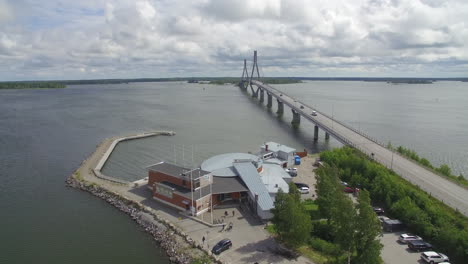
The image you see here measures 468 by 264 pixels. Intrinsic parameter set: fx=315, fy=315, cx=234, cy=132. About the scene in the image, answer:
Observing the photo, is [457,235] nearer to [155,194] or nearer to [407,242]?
[407,242]

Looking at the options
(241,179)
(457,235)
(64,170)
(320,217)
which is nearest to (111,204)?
(241,179)

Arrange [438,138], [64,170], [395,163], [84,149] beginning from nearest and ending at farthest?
[395,163]
[64,170]
[84,149]
[438,138]

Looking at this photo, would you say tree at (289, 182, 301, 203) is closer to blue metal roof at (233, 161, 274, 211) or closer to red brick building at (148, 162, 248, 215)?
blue metal roof at (233, 161, 274, 211)

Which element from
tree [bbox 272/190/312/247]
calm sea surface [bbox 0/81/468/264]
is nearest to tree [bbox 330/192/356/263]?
tree [bbox 272/190/312/247]

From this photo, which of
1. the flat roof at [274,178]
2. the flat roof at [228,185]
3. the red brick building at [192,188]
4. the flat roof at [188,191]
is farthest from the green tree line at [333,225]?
the flat roof at [188,191]

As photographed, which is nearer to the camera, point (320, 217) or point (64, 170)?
point (320, 217)

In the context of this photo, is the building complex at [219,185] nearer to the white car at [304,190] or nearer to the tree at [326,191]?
the white car at [304,190]
